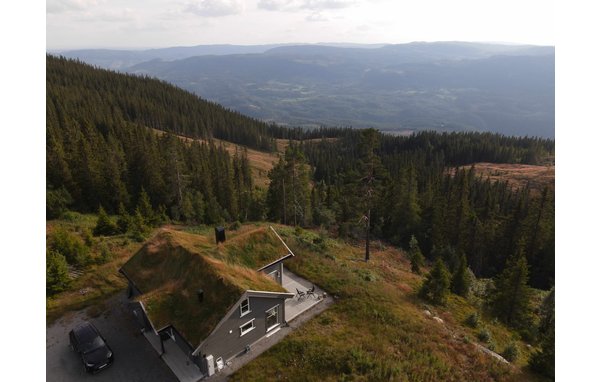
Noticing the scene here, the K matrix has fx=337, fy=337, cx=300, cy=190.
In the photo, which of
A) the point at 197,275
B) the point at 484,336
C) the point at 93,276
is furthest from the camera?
the point at 93,276

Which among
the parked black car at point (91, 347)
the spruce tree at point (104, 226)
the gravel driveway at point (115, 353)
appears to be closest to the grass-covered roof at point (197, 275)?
the gravel driveway at point (115, 353)

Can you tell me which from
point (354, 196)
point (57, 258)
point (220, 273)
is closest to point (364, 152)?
point (354, 196)

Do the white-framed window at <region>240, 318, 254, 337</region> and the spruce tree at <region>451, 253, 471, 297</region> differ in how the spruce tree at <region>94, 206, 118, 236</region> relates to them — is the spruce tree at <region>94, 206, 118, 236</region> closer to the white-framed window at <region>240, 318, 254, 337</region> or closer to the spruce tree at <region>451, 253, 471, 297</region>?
the white-framed window at <region>240, 318, 254, 337</region>

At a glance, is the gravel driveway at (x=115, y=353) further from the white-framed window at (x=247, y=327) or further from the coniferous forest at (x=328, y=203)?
the coniferous forest at (x=328, y=203)

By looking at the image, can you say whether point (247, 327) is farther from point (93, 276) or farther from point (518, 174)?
point (518, 174)

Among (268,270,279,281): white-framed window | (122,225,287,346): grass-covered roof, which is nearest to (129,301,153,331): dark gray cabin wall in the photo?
(122,225,287,346): grass-covered roof

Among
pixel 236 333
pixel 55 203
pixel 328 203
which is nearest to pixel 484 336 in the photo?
pixel 236 333
